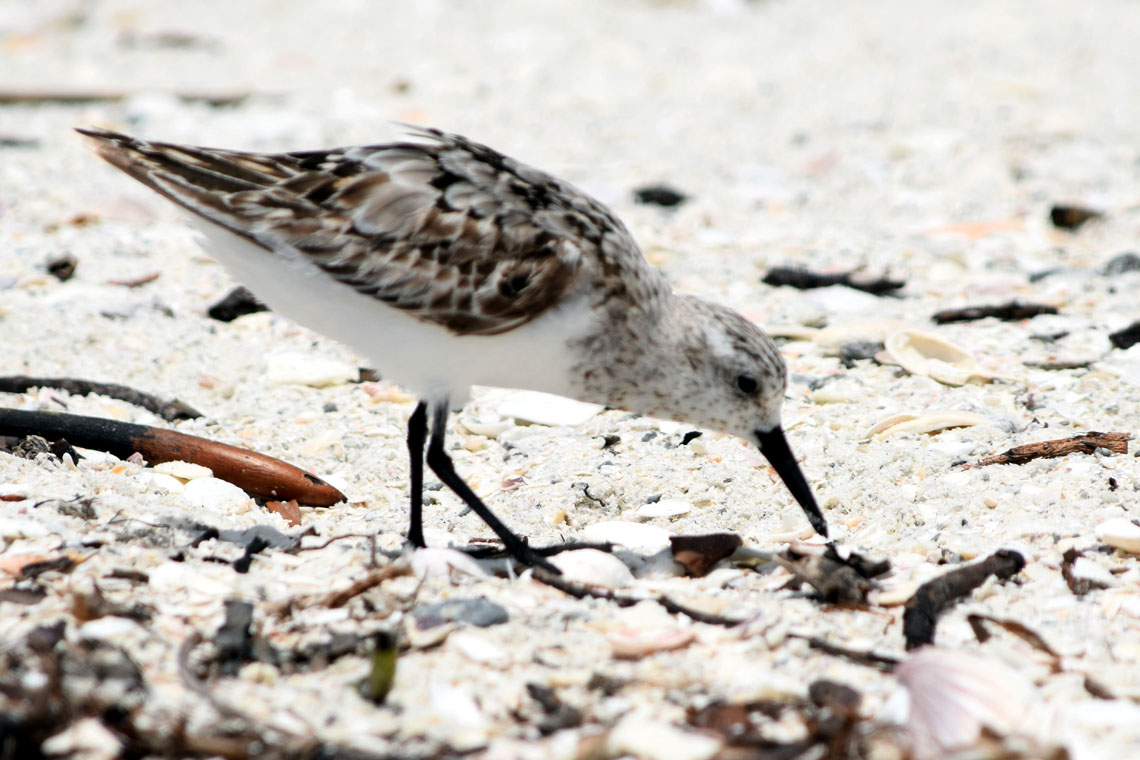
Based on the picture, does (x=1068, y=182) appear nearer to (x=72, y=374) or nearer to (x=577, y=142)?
(x=577, y=142)

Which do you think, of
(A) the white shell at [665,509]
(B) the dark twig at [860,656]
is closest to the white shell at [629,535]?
(A) the white shell at [665,509]

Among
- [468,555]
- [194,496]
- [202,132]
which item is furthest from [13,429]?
[202,132]

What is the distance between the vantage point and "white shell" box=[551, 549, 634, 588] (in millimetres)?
3371

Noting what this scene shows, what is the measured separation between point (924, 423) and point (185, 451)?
2540 millimetres

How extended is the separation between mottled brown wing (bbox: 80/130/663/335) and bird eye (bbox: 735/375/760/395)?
452 mm

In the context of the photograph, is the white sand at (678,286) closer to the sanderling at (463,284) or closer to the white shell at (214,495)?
the white shell at (214,495)

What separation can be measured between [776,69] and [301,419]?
252 inches

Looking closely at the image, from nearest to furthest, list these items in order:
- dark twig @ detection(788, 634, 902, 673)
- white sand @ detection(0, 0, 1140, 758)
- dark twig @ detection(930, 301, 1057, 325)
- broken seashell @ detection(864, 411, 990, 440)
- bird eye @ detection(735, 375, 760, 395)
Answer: dark twig @ detection(788, 634, 902, 673) < white sand @ detection(0, 0, 1140, 758) < bird eye @ detection(735, 375, 760, 395) < broken seashell @ detection(864, 411, 990, 440) < dark twig @ detection(930, 301, 1057, 325)

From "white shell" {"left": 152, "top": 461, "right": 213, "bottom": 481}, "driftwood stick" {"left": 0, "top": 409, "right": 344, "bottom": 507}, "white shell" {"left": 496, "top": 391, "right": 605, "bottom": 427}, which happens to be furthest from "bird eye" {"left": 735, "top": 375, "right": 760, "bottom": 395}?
"white shell" {"left": 152, "top": 461, "right": 213, "bottom": 481}

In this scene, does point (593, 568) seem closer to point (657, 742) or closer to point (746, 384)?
point (746, 384)

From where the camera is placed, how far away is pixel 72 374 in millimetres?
4809

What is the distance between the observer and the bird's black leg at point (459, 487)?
3594 millimetres

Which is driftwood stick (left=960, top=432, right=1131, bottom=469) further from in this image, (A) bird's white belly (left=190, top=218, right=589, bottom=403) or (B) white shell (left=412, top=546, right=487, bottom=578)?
(B) white shell (left=412, top=546, right=487, bottom=578)

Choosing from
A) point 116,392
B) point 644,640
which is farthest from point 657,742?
point 116,392
